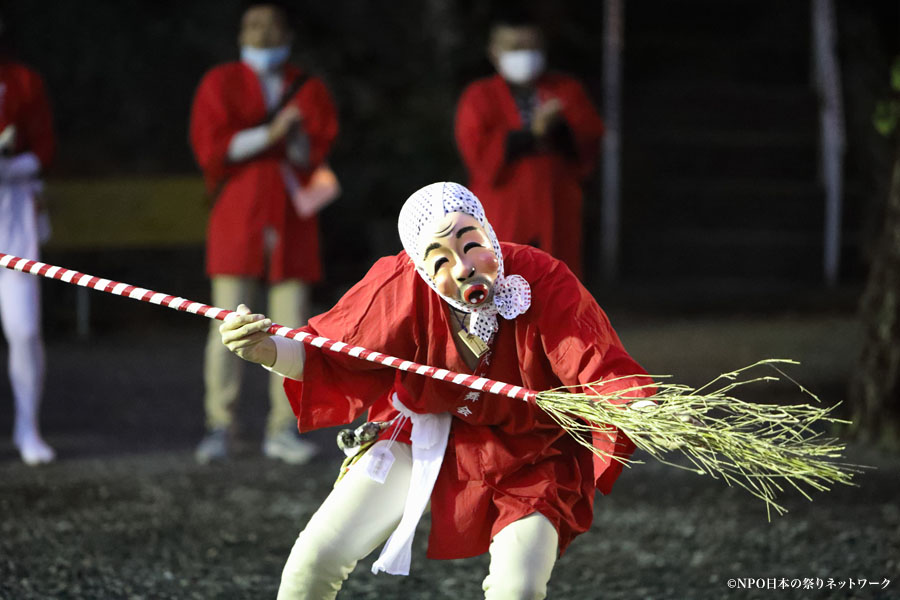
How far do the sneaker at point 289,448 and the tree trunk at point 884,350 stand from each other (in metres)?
2.56

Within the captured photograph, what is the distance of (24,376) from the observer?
20.4ft

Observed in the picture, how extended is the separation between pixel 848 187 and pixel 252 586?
25.8ft

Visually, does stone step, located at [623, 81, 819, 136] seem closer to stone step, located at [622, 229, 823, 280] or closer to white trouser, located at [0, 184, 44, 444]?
stone step, located at [622, 229, 823, 280]

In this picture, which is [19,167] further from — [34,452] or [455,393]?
[455,393]

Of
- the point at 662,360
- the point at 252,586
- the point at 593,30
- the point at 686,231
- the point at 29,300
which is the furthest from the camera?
the point at 593,30

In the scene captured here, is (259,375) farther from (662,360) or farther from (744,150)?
(744,150)

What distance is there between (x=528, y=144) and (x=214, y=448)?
2088mm

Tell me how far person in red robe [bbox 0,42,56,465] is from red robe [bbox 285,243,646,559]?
3.07 m

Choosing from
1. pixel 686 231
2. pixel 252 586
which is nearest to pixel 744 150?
pixel 686 231

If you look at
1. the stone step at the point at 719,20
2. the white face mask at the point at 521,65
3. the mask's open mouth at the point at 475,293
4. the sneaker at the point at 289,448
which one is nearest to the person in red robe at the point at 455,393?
the mask's open mouth at the point at 475,293

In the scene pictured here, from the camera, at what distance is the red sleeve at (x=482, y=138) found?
6.53 metres

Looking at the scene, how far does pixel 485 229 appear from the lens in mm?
3279

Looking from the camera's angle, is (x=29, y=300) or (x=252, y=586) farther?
(x=29, y=300)

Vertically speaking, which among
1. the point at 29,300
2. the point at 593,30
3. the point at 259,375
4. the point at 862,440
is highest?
the point at 593,30
